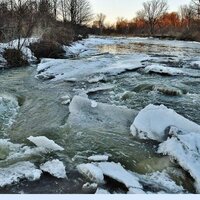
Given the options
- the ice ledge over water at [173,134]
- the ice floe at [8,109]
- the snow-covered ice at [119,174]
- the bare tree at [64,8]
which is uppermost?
the bare tree at [64,8]

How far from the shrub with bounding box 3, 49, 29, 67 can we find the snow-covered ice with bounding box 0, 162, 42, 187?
6718 mm

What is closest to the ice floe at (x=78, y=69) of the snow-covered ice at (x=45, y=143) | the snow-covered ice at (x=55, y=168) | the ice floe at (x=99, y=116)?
the ice floe at (x=99, y=116)

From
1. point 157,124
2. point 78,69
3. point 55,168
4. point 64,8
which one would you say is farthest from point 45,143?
point 64,8

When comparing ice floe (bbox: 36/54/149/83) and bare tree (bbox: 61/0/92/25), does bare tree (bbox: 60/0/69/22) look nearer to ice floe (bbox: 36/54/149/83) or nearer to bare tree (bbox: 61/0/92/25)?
bare tree (bbox: 61/0/92/25)

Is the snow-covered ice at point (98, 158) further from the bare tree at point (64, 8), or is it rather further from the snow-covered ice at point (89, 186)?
the bare tree at point (64, 8)

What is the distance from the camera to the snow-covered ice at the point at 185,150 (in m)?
3.25

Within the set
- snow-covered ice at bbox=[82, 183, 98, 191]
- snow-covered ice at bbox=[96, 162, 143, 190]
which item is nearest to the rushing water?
snow-covered ice at bbox=[82, 183, 98, 191]

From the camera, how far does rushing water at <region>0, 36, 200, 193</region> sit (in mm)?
3408

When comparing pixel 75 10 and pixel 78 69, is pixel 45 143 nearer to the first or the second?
pixel 78 69

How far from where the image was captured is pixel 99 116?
4.82 m

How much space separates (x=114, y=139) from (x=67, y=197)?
212 centimetres

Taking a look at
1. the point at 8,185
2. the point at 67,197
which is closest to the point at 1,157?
the point at 8,185

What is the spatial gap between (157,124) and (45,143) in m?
1.40

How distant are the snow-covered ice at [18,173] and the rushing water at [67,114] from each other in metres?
0.07
